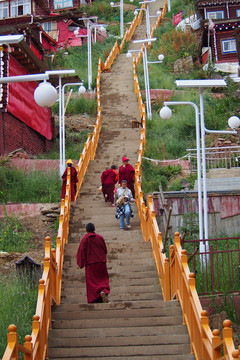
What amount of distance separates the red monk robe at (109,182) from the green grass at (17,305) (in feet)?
16.8

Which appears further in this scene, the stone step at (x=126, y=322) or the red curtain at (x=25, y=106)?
the red curtain at (x=25, y=106)

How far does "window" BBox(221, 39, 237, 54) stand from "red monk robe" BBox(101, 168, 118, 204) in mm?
25140

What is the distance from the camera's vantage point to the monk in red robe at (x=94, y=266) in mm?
10898

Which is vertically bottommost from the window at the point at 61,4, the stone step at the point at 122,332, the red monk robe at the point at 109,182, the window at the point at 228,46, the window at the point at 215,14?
the stone step at the point at 122,332

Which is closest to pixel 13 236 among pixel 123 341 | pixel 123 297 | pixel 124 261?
pixel 124 261

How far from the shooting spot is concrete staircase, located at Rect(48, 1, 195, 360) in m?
9.30

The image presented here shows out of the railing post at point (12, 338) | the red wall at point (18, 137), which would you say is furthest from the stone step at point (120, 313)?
the red wall at point (18, 137)

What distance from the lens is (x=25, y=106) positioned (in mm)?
25703

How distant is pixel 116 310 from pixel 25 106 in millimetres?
16528

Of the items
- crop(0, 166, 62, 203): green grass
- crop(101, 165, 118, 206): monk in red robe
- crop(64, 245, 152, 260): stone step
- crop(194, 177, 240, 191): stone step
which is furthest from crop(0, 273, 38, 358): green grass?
crop(194, 177, 240, 191): stone step

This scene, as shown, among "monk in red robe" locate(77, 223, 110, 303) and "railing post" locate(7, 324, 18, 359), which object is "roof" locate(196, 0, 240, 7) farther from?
"railing post" locate(7, 324, 18, 359)

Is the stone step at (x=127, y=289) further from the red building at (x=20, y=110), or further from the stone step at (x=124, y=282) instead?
the red building at (x=20, y=110)

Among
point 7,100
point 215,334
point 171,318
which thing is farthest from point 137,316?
point 7,100

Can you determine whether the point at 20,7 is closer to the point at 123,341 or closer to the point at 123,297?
the point at 123,297
